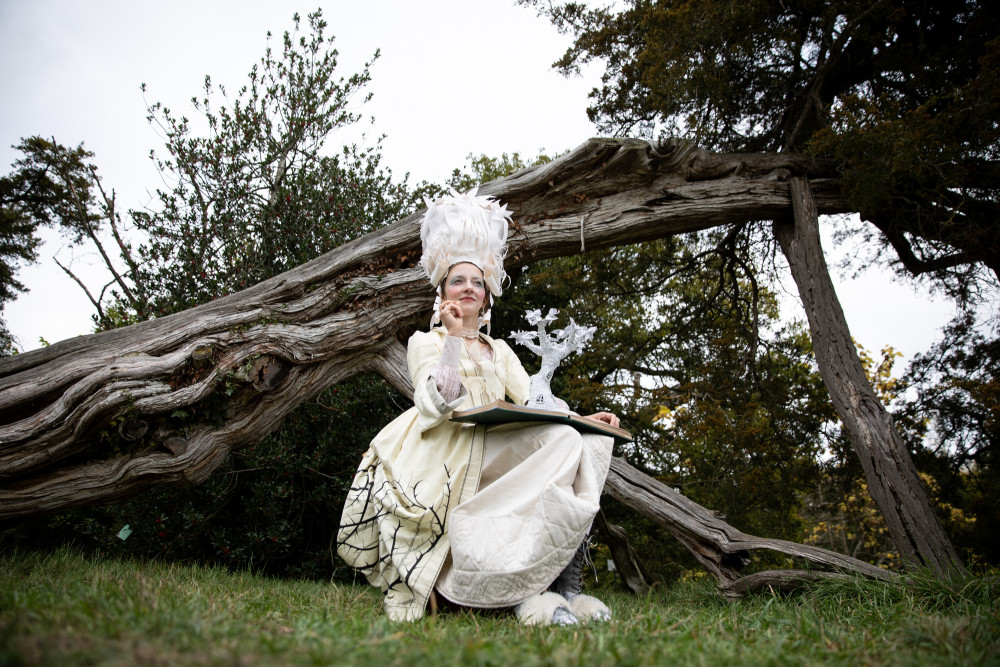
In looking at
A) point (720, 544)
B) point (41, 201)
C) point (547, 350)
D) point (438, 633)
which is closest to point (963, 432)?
point (720, 544)

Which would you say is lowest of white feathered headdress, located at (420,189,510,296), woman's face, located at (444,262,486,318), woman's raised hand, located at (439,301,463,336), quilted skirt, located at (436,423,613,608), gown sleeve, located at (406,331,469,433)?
quilted skirt, located at (436,423,613,608)

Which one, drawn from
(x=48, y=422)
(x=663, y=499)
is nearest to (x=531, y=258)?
(x=663, y=499)

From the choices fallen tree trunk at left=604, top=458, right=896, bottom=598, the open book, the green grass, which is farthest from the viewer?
fallen tree trunk at left=604, top=458, right=896, bottom=598

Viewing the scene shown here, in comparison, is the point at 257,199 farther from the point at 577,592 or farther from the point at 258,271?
the point at 577,592

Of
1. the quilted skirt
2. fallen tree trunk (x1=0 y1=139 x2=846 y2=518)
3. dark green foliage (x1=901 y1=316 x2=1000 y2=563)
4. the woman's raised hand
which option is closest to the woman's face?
the woman's raised hand

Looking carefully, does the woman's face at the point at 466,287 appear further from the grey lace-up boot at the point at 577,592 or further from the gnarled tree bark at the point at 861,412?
the gnarled tree bark at the point at 861,412

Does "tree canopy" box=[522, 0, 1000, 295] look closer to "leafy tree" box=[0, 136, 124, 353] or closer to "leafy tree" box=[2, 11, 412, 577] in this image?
"leafy tree" box=[2, 11, 412, 577]

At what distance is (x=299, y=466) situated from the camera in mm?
4707

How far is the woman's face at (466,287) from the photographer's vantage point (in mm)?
3232

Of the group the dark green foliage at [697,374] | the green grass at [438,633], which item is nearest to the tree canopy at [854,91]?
the dark green foliage at [697,374]

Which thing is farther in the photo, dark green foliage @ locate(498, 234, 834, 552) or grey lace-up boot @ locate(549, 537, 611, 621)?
dark green foliage @ locate(498, 234, 834, 552)

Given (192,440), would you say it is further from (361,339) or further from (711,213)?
(711,213)

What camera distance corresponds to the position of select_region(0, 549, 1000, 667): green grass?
1.29 meters

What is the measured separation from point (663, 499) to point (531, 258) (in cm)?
206
